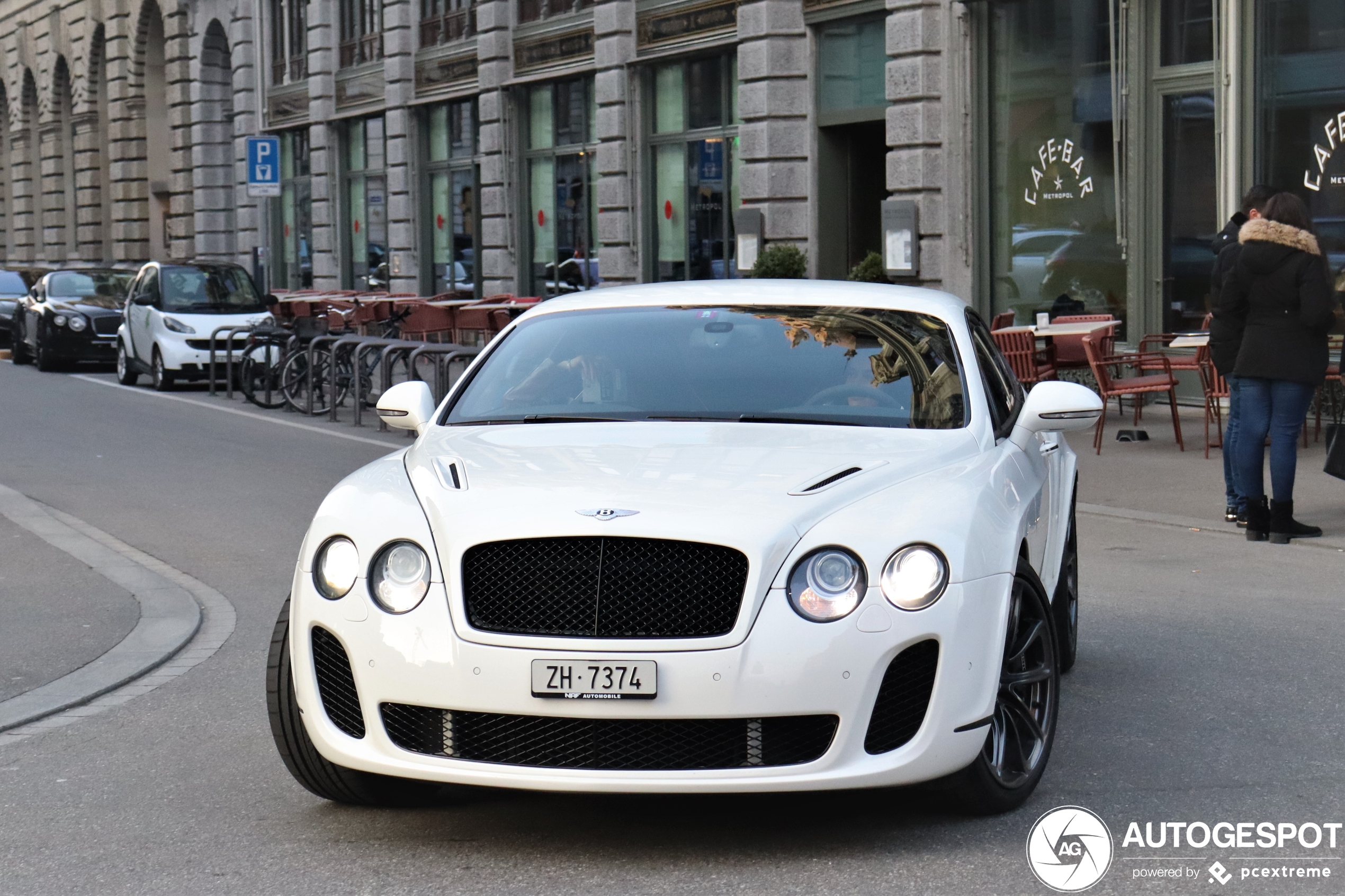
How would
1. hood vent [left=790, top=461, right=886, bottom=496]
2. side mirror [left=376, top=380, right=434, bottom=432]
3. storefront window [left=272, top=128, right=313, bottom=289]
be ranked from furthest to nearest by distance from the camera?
storefront window [left=272, top=128, right=313, bottom=289] → side mirror [left=376, top=380, right=434, bottom=432] → hood vent [left=790, top=461, right=886, bottom=496]

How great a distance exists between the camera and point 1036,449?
588cm

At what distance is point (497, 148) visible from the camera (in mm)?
27828

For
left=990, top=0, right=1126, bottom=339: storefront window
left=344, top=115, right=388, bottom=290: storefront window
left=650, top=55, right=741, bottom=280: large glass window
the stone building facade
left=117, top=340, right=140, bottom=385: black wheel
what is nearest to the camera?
the stone building facade

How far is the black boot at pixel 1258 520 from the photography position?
973 cm

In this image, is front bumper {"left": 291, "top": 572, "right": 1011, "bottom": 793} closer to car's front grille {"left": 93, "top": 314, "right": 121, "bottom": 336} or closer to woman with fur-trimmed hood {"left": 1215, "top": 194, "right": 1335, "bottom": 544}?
woman with fur-trimmed hood {"left": 1215, "top": 194, "right": 1335, "bottom": 544}

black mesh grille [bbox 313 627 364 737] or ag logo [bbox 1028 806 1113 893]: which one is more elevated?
black mesh grille [bbox 313 627 364 737]

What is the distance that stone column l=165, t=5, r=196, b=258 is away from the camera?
1574 inches

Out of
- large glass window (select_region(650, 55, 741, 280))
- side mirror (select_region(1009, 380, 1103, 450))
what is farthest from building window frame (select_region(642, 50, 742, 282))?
side mirror (select_region(1009, 380, 1103, 450))

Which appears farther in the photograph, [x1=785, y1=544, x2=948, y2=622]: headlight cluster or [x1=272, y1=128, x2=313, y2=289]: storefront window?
[x1=272, y1=128, x2=313, y2=289]: storefront window

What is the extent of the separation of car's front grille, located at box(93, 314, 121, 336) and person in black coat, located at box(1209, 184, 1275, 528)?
1945 cm

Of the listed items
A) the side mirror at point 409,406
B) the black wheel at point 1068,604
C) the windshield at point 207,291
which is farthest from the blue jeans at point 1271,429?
the windshield at point 207,291

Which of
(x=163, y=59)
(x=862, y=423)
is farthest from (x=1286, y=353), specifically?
(x=163, y=59)

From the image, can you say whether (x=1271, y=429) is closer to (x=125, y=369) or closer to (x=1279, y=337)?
(x=1279, y=337)

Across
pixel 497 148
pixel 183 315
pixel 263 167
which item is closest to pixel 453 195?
pixel 497 148
